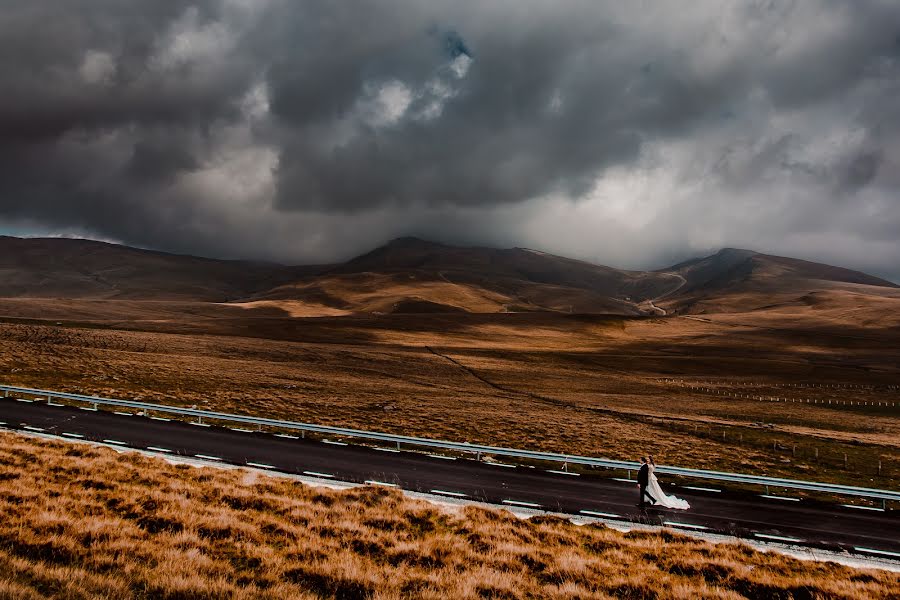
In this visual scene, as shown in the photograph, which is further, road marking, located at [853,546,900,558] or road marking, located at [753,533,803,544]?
road marking, located at [753,533,803,544]

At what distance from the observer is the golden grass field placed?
32938mm

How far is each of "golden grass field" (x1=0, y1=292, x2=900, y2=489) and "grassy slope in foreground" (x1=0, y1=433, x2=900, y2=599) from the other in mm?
16598

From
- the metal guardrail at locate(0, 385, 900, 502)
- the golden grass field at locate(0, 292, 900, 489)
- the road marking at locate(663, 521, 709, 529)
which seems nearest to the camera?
the road marking at locate(663, 521, 709, 529)

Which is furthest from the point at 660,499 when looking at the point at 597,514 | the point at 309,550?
the point at 309,550

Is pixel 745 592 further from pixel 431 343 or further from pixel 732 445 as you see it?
pixel 431 343

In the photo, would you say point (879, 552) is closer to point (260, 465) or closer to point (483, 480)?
point (483, 480)

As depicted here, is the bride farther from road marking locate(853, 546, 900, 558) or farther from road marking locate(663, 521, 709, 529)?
road marking locate(853, 546, 900, 558)

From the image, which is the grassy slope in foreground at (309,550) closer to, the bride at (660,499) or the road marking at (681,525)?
the road marking at (681,525)

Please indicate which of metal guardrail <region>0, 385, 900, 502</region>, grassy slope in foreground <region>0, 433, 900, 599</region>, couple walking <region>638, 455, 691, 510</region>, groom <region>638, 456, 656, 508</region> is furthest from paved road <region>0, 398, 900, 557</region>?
grassy slope in foreground <region>0, 433, 900, 599</region>

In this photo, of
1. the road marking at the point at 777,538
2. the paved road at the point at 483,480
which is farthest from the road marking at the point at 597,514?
the road marking at the point at 777,538

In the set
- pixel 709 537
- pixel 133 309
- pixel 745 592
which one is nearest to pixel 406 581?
pixel 745 592

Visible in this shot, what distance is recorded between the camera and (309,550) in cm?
984

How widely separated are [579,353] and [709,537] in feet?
352

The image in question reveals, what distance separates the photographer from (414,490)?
1695 centimetres
